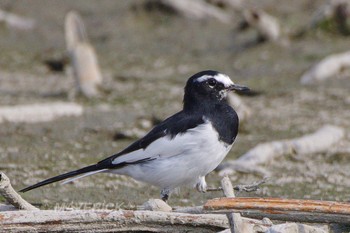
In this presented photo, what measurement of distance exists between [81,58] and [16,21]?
3.35m

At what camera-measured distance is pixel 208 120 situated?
19.5 ft

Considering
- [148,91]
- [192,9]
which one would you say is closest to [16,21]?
[192,9]

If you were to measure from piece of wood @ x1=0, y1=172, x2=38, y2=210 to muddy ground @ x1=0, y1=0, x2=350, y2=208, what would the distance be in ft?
3.94

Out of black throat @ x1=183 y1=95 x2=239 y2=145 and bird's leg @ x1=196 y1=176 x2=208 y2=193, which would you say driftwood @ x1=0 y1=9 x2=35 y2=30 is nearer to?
black throat @ x1=183 y1=95 x2=239 y2=145

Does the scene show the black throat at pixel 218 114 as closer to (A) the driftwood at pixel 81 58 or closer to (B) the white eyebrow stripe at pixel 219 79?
(B) the white eyebrow stripe at pixel 219 79

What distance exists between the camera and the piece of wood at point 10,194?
184 inches

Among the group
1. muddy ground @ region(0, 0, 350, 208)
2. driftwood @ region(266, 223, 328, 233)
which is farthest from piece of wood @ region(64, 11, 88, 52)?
driftwood @ region(266, 223, 328, 233)

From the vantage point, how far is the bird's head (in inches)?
243

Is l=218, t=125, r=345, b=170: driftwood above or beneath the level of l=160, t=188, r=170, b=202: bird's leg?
above

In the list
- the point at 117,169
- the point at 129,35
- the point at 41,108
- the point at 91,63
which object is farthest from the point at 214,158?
the point at 129,35

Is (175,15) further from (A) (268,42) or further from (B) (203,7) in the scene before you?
(A) (268,42)

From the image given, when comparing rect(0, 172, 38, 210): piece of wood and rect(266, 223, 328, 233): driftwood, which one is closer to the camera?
rect(266, 223, 328, 233): driftwood

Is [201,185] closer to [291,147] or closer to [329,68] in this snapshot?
[291,147]

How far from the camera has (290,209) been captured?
4.41 meters
